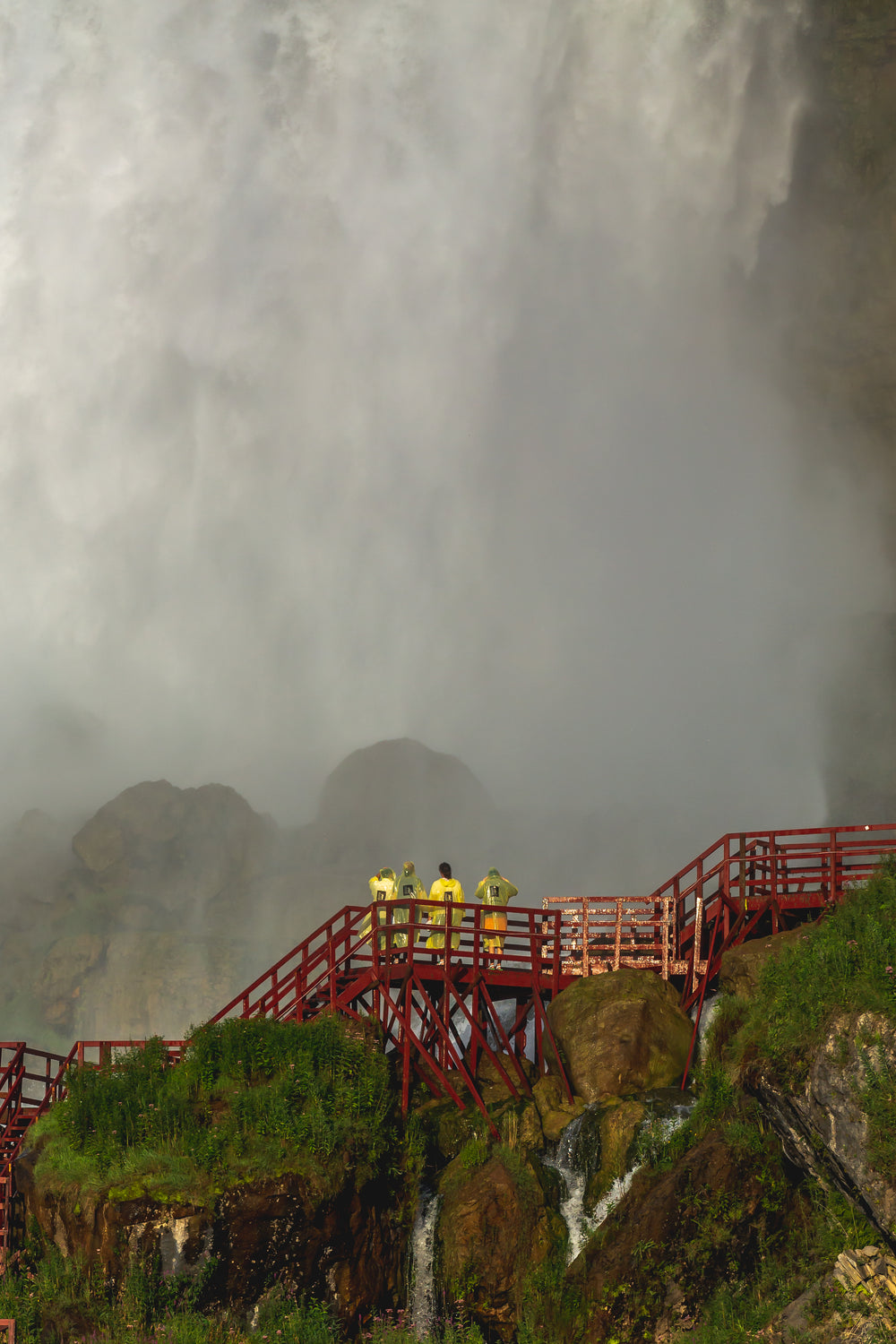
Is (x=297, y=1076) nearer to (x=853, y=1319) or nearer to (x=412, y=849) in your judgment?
(x=853, y=1319)

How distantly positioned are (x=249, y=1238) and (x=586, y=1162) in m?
6.01

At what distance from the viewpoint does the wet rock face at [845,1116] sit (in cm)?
1739

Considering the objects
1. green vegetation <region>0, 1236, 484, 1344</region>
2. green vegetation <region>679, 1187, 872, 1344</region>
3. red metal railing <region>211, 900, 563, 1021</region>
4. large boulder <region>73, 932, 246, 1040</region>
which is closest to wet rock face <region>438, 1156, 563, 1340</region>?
green vegetation <region>0, 1236, 484, 1344</region>

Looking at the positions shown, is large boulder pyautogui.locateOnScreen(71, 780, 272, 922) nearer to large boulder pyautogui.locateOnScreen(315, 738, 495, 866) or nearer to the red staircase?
large boulder pyautogui.locateOnScreen(315, 738, 495, 866)

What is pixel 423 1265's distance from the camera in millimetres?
21797

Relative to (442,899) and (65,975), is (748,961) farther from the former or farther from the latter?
(65,975)

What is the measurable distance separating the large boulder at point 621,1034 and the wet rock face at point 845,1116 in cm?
427

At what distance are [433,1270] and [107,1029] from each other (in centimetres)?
6934

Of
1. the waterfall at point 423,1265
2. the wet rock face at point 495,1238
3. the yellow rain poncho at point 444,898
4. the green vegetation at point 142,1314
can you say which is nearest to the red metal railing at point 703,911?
the yellow rain poncho at point 444,898

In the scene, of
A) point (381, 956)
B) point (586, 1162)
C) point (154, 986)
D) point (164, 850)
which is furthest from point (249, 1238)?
point (164, 850)

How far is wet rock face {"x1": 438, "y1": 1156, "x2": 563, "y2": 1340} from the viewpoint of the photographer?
21.1m

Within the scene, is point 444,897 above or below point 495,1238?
above

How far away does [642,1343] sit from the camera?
1902 cm

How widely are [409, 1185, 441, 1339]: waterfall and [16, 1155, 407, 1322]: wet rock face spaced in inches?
15.6
